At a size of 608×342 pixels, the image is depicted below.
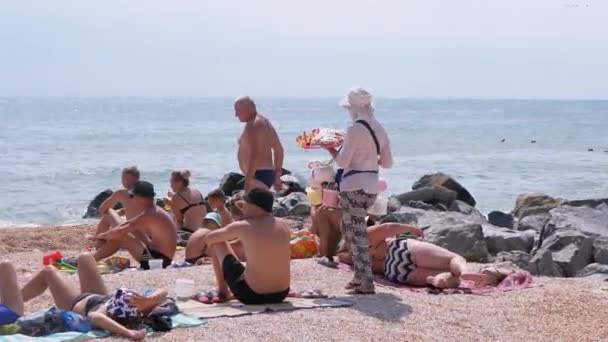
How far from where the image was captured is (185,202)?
11.7 metres

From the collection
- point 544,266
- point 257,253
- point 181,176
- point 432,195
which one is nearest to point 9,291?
point 257,253

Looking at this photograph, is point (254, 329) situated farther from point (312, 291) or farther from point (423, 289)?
point (423, 289)

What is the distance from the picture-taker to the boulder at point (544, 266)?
10625 mm

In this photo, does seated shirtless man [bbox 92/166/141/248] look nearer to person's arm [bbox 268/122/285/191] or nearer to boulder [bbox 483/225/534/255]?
person's arm [bbox 268/122/285/191]

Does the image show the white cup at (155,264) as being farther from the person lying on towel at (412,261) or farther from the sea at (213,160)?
the sea at (213,160)

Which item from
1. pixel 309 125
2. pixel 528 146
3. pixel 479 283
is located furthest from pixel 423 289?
pixel 309 125

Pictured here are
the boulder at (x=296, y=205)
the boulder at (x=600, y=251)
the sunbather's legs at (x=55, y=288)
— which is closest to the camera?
the sunbather's legs at (x=55, y=288)

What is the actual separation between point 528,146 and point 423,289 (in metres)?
38.1

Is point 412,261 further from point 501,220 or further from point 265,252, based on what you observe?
point 501,220

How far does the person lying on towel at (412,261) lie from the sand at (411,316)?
384mm

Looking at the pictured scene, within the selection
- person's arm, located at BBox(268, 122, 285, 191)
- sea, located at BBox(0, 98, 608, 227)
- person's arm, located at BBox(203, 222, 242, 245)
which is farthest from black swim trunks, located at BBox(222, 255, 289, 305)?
sea, located at BBox(0, 98, 608, 227)

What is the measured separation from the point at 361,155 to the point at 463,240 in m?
3.32

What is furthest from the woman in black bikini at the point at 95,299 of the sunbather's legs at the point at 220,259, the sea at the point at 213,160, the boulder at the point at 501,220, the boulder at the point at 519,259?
the sea at the point at 213,160

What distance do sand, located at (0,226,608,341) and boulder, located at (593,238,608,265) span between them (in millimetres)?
1579
